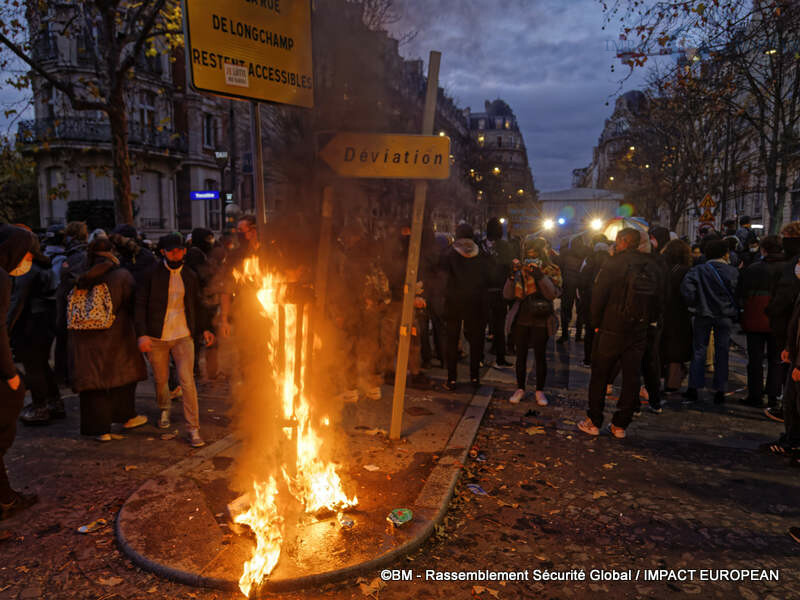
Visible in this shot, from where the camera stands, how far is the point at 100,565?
10.8 feet

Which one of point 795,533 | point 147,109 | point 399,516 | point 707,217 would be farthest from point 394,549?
point 147,109

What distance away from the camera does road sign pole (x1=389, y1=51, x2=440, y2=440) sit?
14.9 ft

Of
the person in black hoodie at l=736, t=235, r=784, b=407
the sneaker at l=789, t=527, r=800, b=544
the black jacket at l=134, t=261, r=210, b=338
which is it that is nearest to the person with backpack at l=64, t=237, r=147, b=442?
the black jacket at l=134, t=261, r=210, b=338

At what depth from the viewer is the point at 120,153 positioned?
11.3 meters

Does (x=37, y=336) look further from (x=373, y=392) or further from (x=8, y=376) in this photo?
(x=373, y=392)

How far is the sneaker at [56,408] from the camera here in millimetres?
5730

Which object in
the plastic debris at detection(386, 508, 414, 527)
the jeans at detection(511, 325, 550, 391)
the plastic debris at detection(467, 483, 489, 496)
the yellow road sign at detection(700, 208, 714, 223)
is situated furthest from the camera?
the yellow road sign at detection(700, 208, 714, 223)

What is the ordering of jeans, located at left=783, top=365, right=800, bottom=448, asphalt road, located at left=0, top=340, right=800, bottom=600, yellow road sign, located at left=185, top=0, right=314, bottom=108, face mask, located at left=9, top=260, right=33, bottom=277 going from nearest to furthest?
yellow road sign, located at left=185, top=0, right=314, bottom=108, asphalt road, located at left=0, top=340, right=800, bottom=600, face mask, located at left=9, top=260, right=33, bottom=277, jeans, located at left=783, top=365, right=800, bottom=448

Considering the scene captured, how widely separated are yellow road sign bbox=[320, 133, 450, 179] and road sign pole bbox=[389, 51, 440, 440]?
210 mm

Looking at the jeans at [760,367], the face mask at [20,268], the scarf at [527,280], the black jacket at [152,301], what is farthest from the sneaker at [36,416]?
the jeans at [760,367]

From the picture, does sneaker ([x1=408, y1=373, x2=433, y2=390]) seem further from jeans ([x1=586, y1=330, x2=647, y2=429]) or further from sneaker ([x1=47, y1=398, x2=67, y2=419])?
sneaker ([x1=47, y1=398, x2=67, y2=419])

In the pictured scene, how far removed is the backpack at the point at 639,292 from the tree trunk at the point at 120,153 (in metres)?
10.1

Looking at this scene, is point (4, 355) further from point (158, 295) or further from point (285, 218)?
point (285, 218)

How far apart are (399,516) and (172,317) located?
298cm
